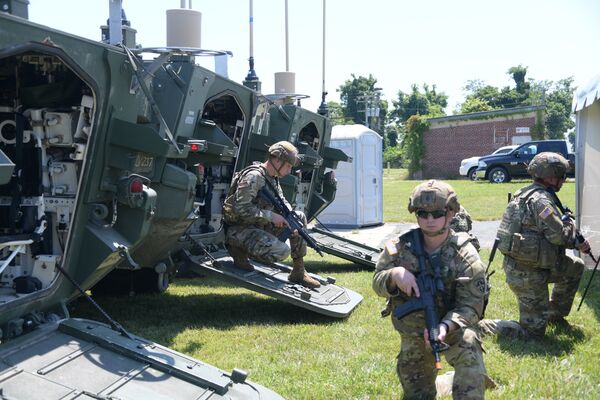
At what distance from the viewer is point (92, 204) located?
5082mm

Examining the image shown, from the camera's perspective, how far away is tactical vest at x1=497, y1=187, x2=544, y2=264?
19.7 feet

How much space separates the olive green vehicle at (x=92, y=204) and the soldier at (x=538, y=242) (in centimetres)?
164

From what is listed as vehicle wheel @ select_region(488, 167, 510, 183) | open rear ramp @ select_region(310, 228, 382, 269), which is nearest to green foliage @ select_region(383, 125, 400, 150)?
vehicle wheel @ select_region(488, 167, 510, 183)

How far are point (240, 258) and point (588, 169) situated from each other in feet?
16.4

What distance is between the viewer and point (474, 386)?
155 inches

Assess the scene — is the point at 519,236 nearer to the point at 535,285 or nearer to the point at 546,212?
the point at 546,212

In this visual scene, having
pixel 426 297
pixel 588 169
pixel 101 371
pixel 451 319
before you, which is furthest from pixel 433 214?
pixel 588 169

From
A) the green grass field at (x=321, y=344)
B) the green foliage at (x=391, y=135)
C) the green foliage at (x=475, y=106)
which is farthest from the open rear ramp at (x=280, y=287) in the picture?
the green foliage at (x=391, y=135)

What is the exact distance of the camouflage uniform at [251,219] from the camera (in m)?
7.04

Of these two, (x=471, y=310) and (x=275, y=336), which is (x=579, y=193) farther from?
(x=471, y=310)

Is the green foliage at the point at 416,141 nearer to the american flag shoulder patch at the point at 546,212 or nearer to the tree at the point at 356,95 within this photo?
the tree at the point at 356,95

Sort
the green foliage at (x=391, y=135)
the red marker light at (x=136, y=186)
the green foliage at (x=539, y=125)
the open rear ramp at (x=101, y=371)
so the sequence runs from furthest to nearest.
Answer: the green foliage at (x=391, y=135) → the green foliage at (x=539, y=125) → the red marker light at (x=136, y=186) → the open rear ramp at (x=101, y=371)

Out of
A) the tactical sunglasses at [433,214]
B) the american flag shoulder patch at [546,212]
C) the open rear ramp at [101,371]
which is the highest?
the tactical sunglasses at [433,214]

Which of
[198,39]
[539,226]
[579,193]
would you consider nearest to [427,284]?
[539,226]
